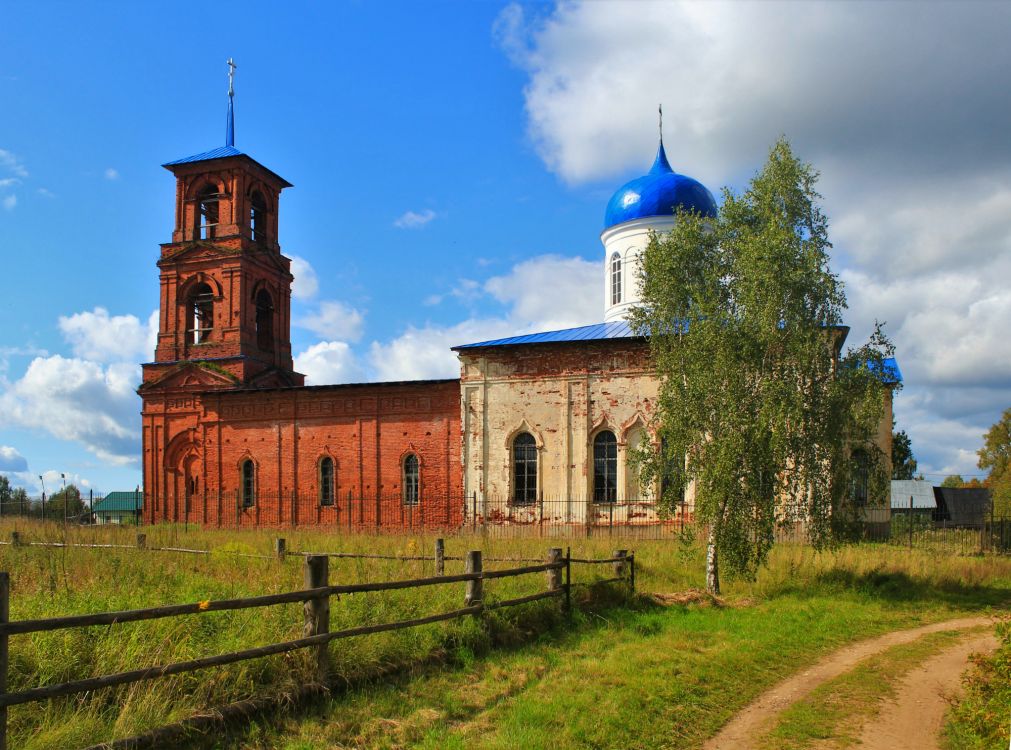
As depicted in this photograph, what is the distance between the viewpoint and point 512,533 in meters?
24.6

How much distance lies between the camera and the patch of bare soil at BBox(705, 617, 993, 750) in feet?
24.2

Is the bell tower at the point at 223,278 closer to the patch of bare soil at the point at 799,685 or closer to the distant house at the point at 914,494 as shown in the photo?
the patch of bare soil at the point at 799,685

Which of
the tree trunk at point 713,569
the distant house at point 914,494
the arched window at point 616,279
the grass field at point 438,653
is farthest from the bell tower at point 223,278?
the distant house at point 914,494

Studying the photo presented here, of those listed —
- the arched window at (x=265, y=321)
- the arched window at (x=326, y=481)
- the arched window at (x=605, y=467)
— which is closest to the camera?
the arched window at (x=605, y=467)

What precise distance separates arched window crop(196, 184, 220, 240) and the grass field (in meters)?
20.6

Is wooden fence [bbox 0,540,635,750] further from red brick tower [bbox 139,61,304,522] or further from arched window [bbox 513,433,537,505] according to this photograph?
red brick tower [bbox 139,61,304,522]

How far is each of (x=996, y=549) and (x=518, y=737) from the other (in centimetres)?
1809

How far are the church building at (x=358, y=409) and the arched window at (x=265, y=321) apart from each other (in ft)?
0.23

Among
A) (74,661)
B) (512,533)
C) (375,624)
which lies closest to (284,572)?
(375,624)

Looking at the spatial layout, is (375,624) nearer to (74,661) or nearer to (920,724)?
(74,661)

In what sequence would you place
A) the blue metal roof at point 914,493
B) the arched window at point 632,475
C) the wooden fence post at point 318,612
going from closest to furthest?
1. the wooden fence post at point 318,612
2. the arched window at point 632,475
3. the blue metal roof at point 914,493

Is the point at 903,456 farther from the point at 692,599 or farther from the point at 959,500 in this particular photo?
the point at 692,599

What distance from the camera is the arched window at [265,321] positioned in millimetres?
33719

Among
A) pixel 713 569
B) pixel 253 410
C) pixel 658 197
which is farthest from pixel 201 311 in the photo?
pixel 713 569
